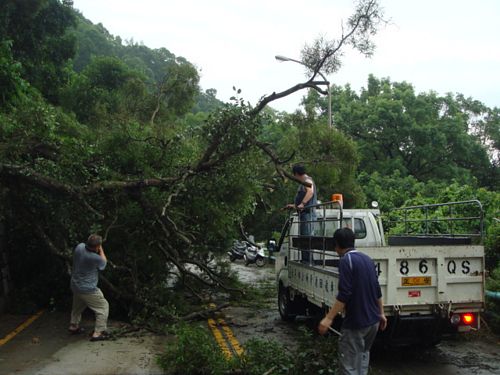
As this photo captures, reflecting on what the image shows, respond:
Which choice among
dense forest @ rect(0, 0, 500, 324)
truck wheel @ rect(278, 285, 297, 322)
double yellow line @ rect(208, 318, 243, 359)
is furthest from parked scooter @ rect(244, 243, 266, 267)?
double yellow line @ rect(208, 318, 243, 359)

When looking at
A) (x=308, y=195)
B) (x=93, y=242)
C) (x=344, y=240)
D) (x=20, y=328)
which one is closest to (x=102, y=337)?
(x=93, y=242)

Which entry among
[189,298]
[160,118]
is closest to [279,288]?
[189,298]

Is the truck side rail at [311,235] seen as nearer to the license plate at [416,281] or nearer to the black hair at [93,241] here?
the license plate at [416,281]

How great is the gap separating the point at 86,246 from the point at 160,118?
861cm

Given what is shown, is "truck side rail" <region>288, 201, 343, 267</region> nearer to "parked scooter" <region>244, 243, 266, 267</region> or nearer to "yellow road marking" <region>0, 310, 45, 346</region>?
"yellow road marking" <region>0, 310, 45, 346</region>

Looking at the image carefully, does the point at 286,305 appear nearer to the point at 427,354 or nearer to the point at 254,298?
the point at 254,298

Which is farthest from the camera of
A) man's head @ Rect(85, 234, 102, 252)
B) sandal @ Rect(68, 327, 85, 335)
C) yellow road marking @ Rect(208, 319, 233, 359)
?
sandal @ Rect(68, 327, 85, 335)

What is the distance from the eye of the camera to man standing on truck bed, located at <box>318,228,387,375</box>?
4867 mm

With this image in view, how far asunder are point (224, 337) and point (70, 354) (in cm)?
261

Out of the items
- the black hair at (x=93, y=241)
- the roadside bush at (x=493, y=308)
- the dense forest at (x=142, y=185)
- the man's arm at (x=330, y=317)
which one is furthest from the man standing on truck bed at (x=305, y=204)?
the man's arm at (x=330, y=317)

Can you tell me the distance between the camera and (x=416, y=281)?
6.82 m

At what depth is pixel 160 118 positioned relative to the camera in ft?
54.8

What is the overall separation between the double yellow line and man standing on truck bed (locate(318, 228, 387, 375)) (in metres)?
2.93

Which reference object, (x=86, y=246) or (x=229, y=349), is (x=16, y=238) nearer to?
(x=86, y=246)
